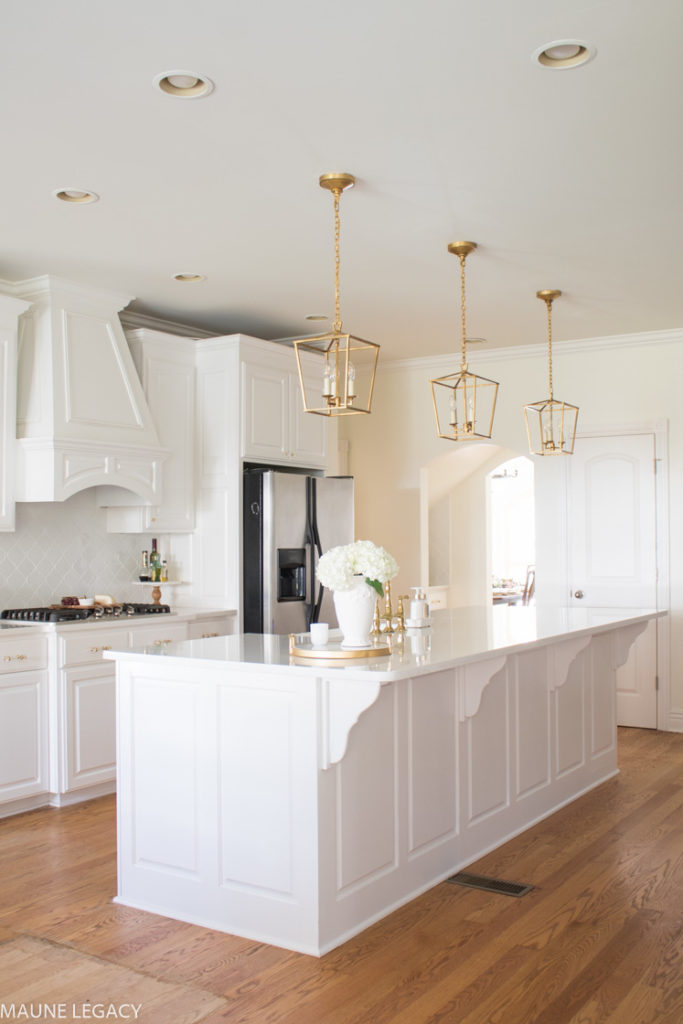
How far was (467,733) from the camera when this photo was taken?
3736mm

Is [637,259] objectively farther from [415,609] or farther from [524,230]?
[415,609]

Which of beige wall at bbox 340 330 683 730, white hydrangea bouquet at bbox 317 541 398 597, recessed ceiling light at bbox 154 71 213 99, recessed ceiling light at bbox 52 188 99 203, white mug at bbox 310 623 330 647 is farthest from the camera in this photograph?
beige wall at bbox 340 330 683 730

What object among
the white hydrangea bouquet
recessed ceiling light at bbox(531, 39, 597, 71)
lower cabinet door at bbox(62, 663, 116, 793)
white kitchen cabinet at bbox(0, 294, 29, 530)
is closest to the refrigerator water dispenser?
lower cabinet door at bbox(62, 663, 116, 793)

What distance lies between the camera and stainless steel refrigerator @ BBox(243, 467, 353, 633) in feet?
18.4

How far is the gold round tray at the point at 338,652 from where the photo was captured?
3.00 metres

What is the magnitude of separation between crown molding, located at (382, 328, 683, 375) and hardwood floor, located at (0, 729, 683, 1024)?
3498 mm

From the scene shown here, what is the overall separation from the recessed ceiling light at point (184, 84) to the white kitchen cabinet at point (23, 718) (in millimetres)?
2654

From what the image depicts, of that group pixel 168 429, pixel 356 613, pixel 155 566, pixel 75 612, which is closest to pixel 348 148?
pixel 356 613

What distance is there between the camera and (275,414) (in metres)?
5.94

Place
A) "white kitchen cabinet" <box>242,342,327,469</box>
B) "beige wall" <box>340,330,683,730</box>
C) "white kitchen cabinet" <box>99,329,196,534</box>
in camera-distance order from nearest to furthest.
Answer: "white kitchen cabinet" <box>99,329,196,534</box>, "white kitchen cabinet" <box>242,342,327,469</box>, "beige wall" <box>340,330,683,730</box>

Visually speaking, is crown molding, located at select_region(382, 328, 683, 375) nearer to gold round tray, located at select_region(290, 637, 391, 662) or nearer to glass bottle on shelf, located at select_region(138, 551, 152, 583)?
glass bottle on shelf, located at select_region(138, 551, 152, 583)

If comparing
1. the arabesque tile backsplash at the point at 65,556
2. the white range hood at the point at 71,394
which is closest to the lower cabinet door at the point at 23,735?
the arabesque tile backsplash at the point at 65,556

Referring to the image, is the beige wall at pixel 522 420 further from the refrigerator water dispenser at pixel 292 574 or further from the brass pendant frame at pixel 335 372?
the refrigerator water dispenser at pixel 292 574

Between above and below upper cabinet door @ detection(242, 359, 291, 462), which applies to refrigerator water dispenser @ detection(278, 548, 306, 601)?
below
